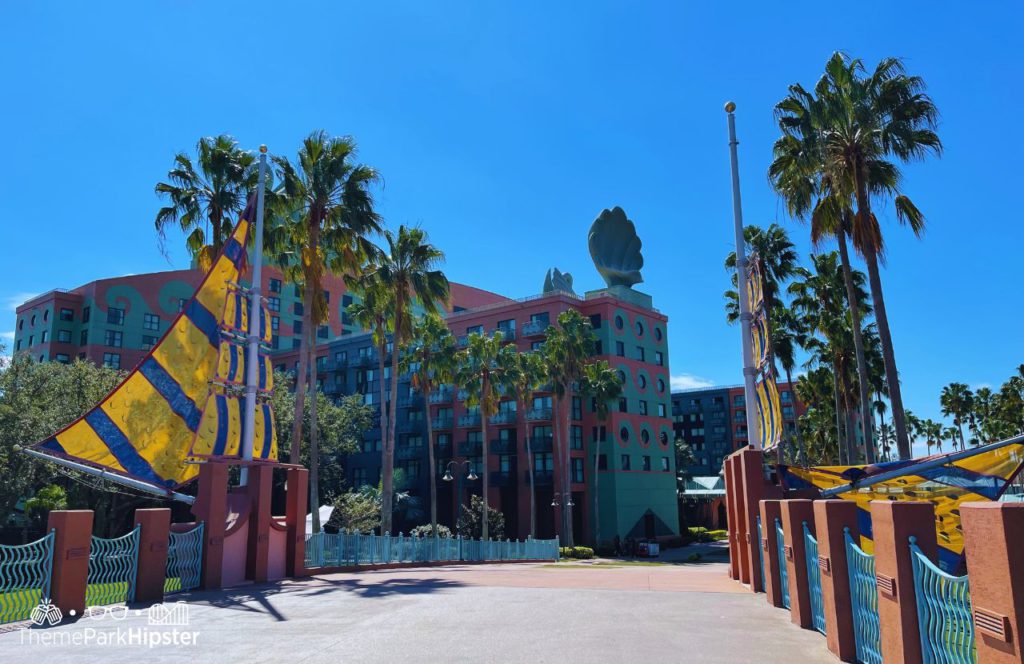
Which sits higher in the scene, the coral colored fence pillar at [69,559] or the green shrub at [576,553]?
the coral colored fence pillar at [69,559]

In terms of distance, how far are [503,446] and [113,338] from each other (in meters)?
39.4

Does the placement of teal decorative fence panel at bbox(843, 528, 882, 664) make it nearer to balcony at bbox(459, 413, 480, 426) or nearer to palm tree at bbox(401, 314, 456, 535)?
palm tree at bbox(401, 314, 456, 535)

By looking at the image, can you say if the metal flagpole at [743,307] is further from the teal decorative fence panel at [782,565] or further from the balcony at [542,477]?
the balcony at [542,477]

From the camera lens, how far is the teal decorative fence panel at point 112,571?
1198 centimetres

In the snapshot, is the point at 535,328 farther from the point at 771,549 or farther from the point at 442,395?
the point at 771,549

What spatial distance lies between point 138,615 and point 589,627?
7.16m

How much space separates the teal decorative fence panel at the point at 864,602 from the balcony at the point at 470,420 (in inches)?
2075

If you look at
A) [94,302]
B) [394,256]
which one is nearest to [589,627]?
A: [394,256]

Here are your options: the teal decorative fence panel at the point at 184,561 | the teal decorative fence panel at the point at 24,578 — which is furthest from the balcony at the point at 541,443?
the teal decorative fence panel at the point at 24,578

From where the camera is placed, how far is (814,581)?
8.86m

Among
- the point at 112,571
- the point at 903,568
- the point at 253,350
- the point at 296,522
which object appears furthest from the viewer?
the point at 253,350

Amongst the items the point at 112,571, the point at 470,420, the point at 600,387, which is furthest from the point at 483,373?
the point at 112,571

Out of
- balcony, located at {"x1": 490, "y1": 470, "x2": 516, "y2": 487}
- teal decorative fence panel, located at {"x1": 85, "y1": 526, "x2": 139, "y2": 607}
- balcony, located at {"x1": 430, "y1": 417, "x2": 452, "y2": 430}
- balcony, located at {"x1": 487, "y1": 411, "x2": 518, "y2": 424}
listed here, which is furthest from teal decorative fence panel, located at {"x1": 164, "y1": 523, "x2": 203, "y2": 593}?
balcony, located at {"x1": 430, "y1": 417, "x2": 452, "y2": 430}

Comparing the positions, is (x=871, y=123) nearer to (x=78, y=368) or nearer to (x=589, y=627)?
(x=589, y=627)
